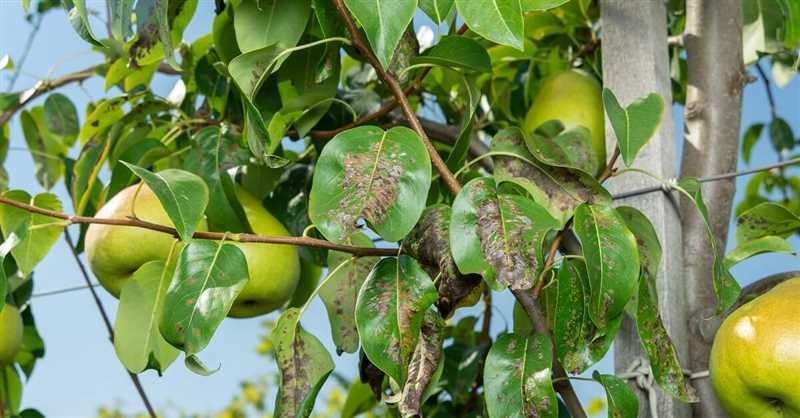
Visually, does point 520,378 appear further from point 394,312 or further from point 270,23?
point 270,23

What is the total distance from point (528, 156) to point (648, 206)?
19 centimetres

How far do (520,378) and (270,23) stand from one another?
38 centimetres

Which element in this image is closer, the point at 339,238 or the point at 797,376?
the point at 339,238

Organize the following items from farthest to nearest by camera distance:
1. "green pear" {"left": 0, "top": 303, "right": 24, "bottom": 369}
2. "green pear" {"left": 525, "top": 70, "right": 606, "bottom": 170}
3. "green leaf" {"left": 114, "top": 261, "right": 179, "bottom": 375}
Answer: "green pear" {"left": 0, "top": 303, "right": 24, "bottom": 369}
"green pear" {"left": 525, "top": 70, "right": 606, "bottom": 170}
"green leaf" {"left": 114, "top": 261, "right": 179, "bottom": 375}

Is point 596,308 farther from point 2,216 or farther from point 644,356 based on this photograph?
point 2,216

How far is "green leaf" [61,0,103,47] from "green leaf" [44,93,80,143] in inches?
24.1

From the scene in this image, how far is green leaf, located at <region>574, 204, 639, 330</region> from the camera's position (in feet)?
2.36

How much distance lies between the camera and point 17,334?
1.34 m

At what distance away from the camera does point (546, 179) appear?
2.73 feet

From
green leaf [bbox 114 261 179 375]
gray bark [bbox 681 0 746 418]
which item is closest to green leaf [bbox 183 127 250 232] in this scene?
green leaf [bbox 114 261 179 375]

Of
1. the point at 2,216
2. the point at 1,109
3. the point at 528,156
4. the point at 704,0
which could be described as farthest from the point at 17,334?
the point at 704,0

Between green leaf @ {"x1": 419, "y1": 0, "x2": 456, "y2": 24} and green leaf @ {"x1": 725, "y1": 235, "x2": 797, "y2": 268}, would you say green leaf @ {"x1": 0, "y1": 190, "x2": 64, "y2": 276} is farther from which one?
green leaf @ {"x1": 725, "y1": 235, "x2": 797, "y2": 268}

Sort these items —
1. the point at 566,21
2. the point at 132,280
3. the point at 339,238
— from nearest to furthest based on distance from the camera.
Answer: the point at 339,238 → the point at 132,280 → the point at 566,21

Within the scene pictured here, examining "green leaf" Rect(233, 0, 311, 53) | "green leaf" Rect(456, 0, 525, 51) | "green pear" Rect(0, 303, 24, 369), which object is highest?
"green leaf" Rect(456, 0, 525, 51)
